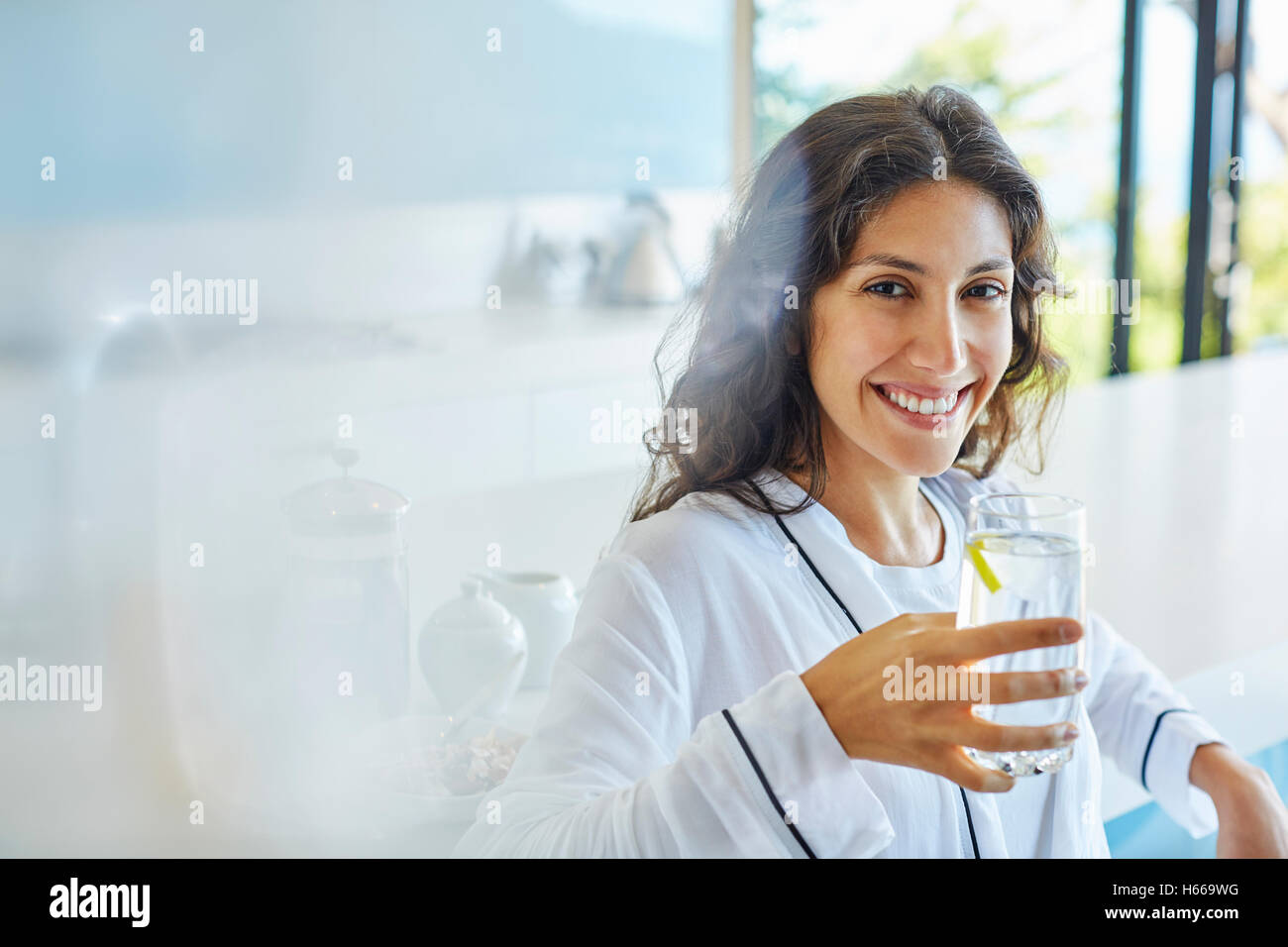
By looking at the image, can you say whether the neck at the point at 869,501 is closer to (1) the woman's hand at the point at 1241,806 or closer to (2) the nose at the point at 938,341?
(2) the nose at the point at 938,341

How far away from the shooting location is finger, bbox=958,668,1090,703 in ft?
1.90

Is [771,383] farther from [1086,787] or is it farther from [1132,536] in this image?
[1132,536]

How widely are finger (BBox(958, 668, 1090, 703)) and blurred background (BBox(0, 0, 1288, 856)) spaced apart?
44 centimetres

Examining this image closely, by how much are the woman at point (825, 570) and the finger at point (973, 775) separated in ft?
0.04

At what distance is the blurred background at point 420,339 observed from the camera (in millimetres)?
1076

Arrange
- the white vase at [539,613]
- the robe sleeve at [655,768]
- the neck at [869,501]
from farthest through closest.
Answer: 1. the white vase at [539,613]
2. the neck at [869,501]
3. the robe sleeve at [655,768]

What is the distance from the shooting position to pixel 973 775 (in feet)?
2.02

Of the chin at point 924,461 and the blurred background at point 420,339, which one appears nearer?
the chin at point 924,461

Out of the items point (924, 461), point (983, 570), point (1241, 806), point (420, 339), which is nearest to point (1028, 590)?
point (983, 570)

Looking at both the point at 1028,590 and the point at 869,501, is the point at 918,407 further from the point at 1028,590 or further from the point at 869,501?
the point at 1028,590

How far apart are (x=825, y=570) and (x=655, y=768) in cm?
22

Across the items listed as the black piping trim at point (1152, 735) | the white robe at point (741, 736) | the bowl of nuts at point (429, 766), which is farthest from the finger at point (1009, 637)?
the black piping trim at point (1152, 735)

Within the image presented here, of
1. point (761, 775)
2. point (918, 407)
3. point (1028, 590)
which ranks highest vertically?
point (918, 407)
